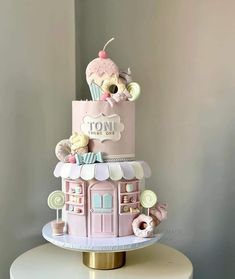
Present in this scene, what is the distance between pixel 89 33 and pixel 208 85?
0.44 m

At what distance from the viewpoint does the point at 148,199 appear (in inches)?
42.3

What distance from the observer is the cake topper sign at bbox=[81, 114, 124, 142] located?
1.05 m

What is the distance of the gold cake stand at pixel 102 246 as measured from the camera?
3.21 ft

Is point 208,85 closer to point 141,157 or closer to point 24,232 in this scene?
point 141,157

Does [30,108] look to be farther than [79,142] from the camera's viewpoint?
Yes

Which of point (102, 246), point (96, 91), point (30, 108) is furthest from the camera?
point (30, 108)

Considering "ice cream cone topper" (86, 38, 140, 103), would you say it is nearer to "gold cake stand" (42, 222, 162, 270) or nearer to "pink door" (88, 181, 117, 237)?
"pink door" (88, 181, 117, 237)

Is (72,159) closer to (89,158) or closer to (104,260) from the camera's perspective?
(89,158)

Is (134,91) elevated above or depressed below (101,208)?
above

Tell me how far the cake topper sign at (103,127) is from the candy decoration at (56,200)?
0.16m

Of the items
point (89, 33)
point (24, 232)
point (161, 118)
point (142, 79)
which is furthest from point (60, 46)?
point (24, 232)

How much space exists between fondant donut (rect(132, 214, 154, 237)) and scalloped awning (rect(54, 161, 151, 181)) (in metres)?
0.10

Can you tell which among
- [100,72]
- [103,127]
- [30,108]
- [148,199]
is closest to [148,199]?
[148,199]

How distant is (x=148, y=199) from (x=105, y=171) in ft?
0.47
